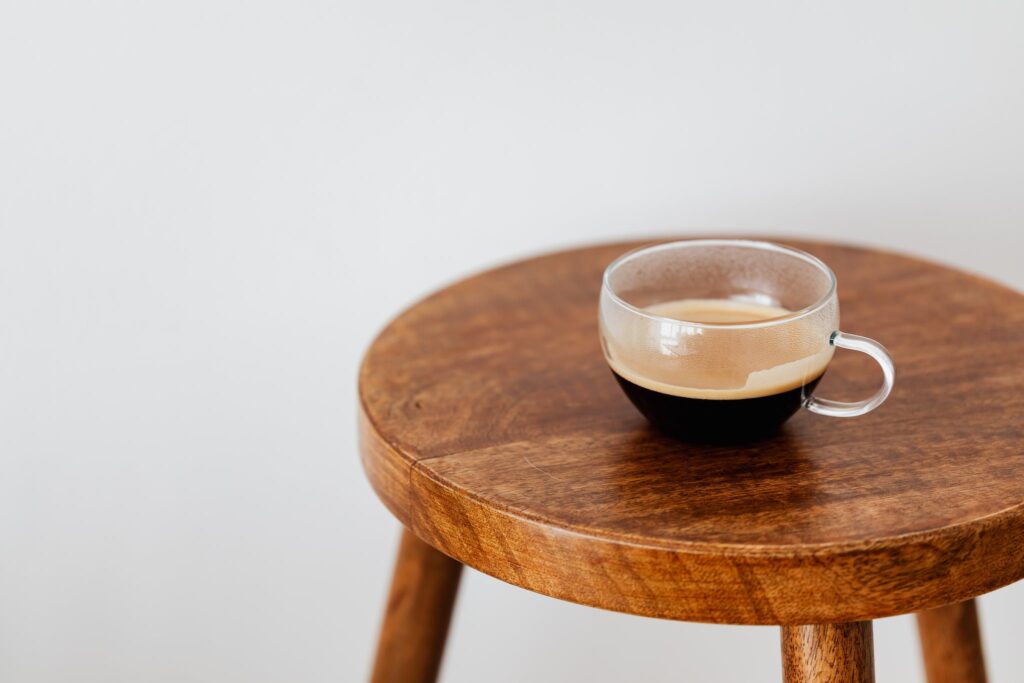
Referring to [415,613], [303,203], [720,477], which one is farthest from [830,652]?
[303,203]

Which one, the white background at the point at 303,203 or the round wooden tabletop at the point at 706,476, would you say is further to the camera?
the white background at the point at 303,203

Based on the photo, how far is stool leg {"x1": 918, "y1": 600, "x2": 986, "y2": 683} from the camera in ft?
2.76

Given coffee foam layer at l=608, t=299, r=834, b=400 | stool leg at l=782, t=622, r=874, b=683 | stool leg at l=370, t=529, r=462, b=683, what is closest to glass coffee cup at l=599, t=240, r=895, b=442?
coffee foam layer at l=608, t=299, r=834, b=400

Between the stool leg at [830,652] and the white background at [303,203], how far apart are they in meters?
0.52

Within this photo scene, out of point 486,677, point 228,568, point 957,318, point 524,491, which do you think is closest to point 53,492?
point 228,568

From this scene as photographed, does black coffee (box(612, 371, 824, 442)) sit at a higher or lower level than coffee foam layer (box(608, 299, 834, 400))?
lower

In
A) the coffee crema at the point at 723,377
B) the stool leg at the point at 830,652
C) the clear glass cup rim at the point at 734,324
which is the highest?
the clear glass cup rim at the point at 734,324

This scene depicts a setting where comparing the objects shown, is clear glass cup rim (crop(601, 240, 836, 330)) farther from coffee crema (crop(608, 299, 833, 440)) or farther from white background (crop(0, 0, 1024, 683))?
white background (crop(0, 0, 1024, 683))

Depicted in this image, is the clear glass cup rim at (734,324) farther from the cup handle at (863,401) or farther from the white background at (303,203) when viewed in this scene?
the white background at (303,203)

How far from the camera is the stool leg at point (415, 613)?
0.81 m

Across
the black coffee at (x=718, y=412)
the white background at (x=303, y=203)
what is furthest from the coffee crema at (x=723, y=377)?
the white background at (x=303, y=203)

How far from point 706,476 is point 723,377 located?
0.05 metres

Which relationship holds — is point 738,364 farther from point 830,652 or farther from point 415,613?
point 415,613

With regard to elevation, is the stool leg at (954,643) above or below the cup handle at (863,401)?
below
